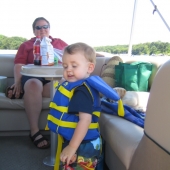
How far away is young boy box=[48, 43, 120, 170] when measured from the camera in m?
1.10

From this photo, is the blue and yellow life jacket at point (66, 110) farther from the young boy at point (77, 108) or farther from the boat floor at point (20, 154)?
the boat floor at point (20, 154)

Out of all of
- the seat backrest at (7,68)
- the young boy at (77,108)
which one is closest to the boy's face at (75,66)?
the young boy at (77,108)

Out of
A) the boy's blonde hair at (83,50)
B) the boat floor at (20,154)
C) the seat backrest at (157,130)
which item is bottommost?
the boat floor at (20,154)

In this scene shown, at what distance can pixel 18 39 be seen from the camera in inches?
180

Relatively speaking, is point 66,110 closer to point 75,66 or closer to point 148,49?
point 75,66

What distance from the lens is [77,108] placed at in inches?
43.4

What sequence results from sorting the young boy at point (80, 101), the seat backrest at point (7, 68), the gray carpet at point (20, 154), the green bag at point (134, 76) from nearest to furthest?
the young boy at point (80, 101) < the gray carpet at point (20, 154) < the green bag at point (134, 76) < the seat backrest at point (7, 68)

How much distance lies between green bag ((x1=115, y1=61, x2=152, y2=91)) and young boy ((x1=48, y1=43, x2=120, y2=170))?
1.17m

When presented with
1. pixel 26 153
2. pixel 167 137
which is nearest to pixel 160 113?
pixel 167 137

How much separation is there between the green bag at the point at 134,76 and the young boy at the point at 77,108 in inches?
46.0

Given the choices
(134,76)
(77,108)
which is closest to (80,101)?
(77,108)

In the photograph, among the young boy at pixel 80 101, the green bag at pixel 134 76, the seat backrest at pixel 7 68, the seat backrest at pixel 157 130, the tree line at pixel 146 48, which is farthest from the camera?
the tree line at pixel 146 48

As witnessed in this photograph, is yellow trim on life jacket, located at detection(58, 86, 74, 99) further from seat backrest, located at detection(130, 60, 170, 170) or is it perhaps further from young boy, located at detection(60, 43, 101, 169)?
seat backrest, located at detection(130, 60, 170, 170)

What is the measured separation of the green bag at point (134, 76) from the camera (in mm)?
2377
